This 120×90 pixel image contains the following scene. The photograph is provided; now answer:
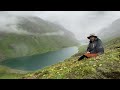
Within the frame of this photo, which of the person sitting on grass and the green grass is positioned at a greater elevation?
the green grass

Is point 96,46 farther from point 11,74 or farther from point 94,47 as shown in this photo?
point 11,74

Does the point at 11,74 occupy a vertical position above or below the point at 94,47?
above

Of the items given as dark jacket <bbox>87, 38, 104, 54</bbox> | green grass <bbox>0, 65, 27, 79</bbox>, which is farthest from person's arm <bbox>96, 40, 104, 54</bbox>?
green grass <bbox>0, 65, 27, 79</bbox>

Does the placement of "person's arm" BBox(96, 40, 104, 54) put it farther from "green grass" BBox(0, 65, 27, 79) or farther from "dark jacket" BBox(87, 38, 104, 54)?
"green grass" BBox(0, 65, 27, 79)

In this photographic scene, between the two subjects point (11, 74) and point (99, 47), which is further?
point (11, 74)

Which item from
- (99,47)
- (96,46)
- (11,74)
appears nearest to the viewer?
(96,46)

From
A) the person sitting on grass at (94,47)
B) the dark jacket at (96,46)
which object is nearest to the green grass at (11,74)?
the person sitting on grass at (94,47)

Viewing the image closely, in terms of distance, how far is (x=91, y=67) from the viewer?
61.2 feet

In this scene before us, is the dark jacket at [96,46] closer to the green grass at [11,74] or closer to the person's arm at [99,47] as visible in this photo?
the person's arm at [99,47]

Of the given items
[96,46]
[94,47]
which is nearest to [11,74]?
[94,47]

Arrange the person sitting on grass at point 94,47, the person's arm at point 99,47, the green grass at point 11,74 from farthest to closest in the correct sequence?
the green grass at point 11,74 → the person's arm at point 99,47 → the person sitting on grass at point 94,47
